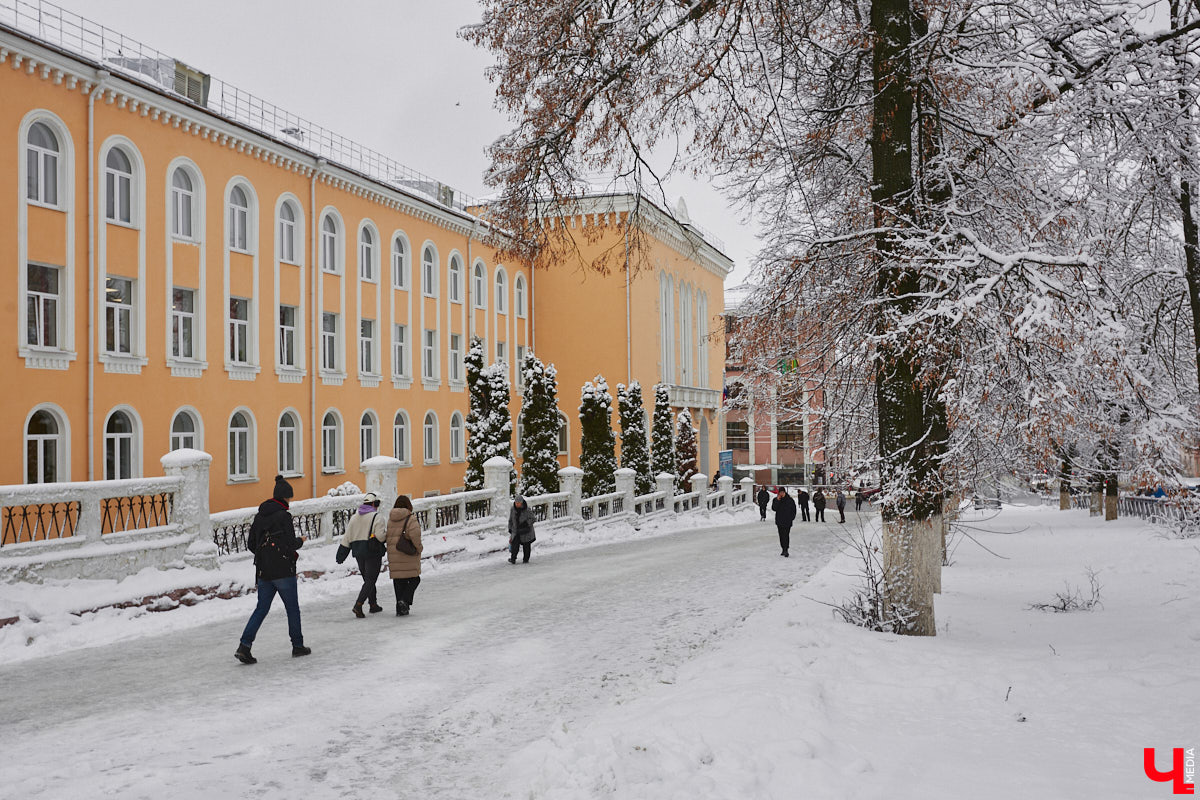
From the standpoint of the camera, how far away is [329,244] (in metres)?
31.6

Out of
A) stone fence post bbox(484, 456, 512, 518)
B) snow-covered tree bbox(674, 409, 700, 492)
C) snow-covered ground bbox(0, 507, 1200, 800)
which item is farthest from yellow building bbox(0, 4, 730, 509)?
snow-covered tree bbox(674, 409, 700, 492)

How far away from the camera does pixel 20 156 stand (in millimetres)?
19812

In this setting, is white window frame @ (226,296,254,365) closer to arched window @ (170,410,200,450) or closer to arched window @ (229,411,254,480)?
arched window @ (229,411,254,480)

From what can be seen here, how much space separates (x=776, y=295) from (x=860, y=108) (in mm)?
2875

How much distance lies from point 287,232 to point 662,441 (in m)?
19.0

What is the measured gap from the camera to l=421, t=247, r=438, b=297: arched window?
3722cm

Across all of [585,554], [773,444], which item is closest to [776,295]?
[585,554]

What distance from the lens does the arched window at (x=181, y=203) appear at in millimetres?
24609

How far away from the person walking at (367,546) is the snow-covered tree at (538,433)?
621 inches

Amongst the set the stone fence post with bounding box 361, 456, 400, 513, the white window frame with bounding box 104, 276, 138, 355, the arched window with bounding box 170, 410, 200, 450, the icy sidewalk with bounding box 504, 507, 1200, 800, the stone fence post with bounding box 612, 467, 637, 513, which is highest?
the white window frame with bounding box 104, 276, 138, 355

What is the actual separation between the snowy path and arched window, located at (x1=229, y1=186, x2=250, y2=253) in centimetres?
1642

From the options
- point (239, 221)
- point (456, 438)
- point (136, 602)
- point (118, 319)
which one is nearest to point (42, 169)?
point (118, 319)

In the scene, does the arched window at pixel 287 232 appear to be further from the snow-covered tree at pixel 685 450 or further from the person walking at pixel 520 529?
the snow-covered tree at pixel 685 450

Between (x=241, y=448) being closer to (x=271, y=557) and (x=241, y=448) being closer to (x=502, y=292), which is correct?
(x=271, y=557)
